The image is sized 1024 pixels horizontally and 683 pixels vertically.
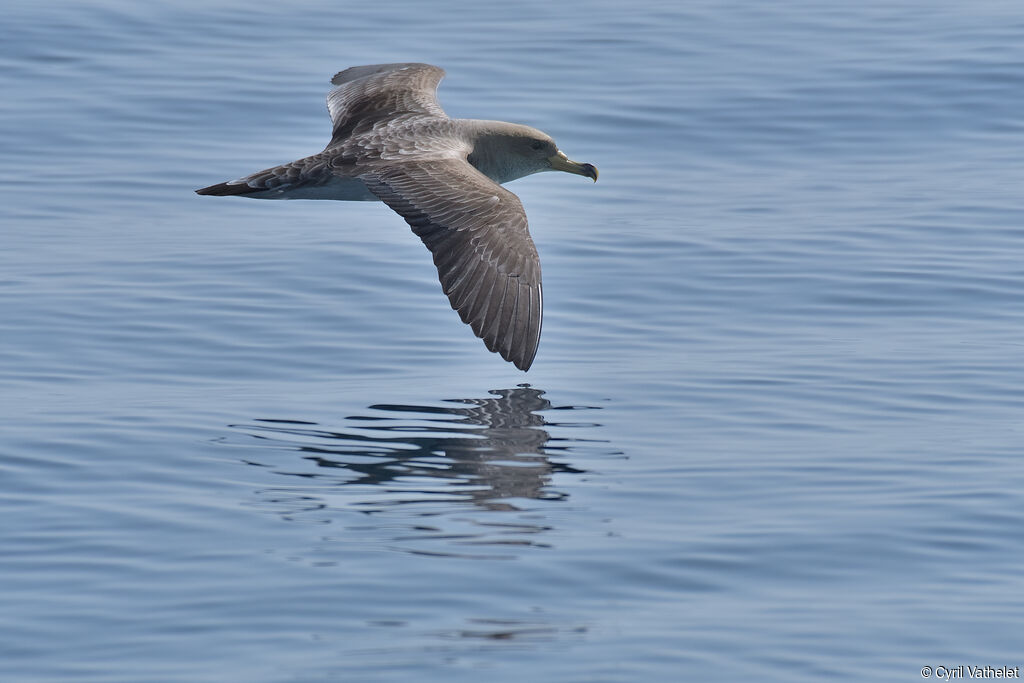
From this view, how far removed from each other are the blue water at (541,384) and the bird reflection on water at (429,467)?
28 millimetres

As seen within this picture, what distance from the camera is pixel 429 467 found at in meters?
7.35

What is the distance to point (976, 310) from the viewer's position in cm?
1045

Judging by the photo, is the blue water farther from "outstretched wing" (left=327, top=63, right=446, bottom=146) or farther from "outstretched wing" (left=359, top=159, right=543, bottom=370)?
"outstretched wing" (left=327, top=63, right=446, bottom=146)

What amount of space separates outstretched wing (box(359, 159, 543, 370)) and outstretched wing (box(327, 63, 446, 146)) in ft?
5.15

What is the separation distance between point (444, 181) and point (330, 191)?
3.25 feet

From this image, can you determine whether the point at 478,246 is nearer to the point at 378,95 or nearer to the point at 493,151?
the point at 493,151

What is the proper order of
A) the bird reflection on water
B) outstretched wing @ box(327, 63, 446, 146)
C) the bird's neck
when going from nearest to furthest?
the bird reflection on water → the bird's neck → outstretched wing @ box(327, 63, 446, 146)

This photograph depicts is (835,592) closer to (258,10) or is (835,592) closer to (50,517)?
(50,517)

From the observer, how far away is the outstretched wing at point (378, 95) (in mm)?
10727

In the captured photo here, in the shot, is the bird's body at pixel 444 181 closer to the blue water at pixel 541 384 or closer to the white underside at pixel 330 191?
the white underside at pixel 330 191

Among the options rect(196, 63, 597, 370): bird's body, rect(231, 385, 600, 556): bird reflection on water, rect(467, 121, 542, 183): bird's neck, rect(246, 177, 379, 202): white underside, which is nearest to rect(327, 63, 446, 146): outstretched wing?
rect(196, 63, 597, 370): bird's body

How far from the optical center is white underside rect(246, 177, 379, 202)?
31.2 ft

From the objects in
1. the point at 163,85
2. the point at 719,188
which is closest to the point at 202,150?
the point at 163,85

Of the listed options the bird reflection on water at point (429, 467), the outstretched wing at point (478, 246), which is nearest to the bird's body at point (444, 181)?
the outstretched wing at point (478, 246)
